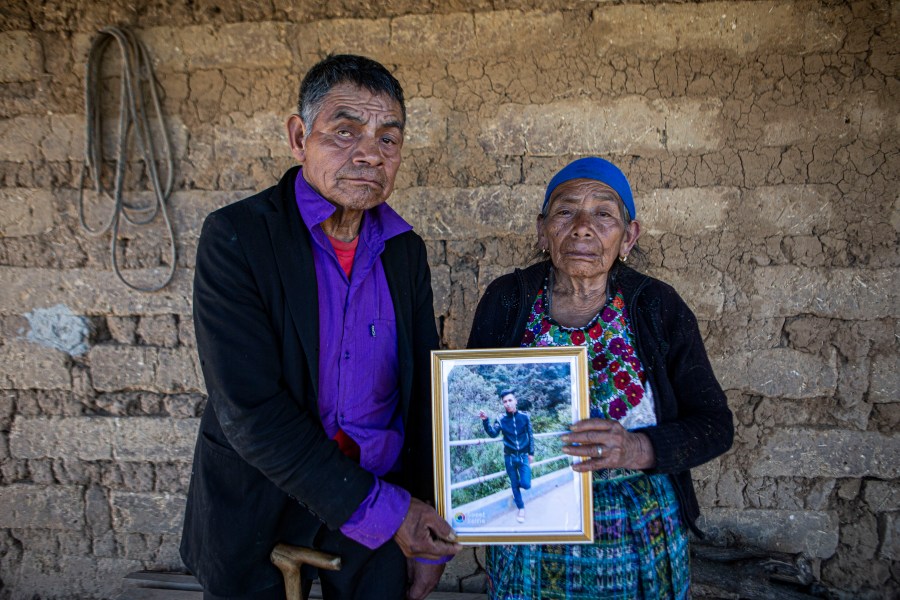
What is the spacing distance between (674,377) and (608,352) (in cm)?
23

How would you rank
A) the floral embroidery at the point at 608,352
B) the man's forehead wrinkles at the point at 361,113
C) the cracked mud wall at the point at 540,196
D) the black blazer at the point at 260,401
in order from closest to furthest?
the black blazer at the point at 260,401 → the man's forehead wrinkles at the point at 361,113 → the floral embroidery at the point at 608,352 → the cracked mud wall at the point at 540,196

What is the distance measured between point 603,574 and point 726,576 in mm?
1573

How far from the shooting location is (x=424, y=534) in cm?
171

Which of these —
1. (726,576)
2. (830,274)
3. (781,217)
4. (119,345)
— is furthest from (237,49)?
(726,576)

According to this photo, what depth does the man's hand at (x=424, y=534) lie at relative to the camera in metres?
1.69

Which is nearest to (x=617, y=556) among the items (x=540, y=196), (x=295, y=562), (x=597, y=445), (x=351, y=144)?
(x=597, y=445)

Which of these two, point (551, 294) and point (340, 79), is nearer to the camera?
point (340, 79)

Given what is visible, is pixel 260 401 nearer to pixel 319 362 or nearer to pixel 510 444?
pixel 319 362

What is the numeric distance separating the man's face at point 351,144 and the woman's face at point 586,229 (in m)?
0.62

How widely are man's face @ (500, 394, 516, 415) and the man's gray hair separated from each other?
952mm

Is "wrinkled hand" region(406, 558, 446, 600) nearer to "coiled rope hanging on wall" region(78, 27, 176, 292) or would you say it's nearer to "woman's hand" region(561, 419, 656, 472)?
"woman's hand" region(561, 419, 656, 472)

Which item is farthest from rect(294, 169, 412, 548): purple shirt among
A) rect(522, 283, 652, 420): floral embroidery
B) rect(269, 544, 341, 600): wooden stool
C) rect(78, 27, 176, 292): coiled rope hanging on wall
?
rect(78, 27, 176, 292): coiled rope hanging on wall

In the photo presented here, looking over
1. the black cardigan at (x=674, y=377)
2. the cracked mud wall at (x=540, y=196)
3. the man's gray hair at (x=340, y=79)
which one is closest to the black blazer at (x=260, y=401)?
the man's gray hair at (x=340, y=79)

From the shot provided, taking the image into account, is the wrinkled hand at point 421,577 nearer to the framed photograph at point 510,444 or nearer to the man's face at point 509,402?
the framed photograph at point 510,444
